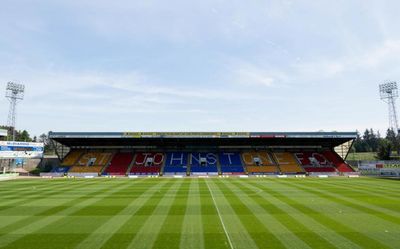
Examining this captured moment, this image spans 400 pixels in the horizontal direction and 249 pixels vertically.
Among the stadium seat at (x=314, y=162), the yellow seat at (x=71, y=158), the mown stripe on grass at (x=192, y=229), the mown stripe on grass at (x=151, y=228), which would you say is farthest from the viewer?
the yellow seat at (x=71, y=158)

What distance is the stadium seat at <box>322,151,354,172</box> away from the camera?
58272mm

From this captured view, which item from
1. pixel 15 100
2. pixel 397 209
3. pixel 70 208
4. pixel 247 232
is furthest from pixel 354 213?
pixel 15 100

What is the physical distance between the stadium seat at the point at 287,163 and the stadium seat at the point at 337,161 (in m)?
7.72

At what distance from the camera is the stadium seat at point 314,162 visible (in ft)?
189

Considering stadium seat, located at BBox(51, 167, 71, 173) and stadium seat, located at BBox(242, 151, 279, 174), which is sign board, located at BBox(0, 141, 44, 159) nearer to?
stadium seat, located at BBox(51, 167, 71, 173)

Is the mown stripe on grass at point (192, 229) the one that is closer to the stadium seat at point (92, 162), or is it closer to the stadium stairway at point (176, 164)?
the stadium stairway at point (176, 164)

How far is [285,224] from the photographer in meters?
15.2

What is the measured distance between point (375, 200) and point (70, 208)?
23094 mm

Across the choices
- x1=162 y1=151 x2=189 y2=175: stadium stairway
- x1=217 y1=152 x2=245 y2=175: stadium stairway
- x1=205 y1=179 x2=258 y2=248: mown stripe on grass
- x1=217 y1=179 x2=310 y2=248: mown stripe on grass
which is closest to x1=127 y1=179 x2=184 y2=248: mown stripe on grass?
x1=205 y1=179 x2=258 y2=248: mown stripe on grass

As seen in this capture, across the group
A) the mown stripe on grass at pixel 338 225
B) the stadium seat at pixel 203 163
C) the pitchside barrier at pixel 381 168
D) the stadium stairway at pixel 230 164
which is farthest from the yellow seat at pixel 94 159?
the pitchside barrier at pixel 381 168

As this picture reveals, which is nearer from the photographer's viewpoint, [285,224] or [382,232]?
[382,232]

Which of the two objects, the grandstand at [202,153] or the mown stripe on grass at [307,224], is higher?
the grandstand at [202,153]

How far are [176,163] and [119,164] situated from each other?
11.6m

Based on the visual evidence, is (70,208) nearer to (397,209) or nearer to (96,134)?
(397,209)
